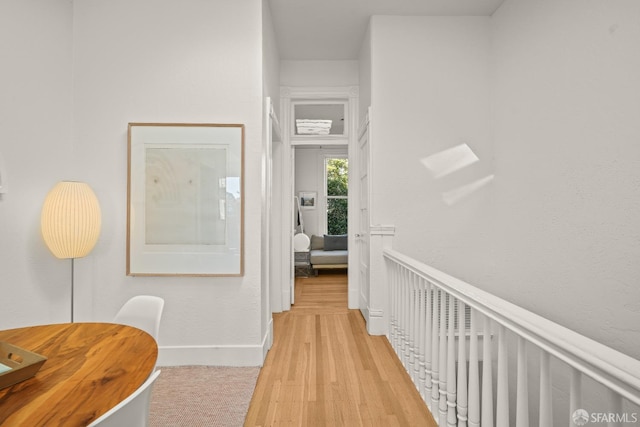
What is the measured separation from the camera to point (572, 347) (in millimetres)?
886

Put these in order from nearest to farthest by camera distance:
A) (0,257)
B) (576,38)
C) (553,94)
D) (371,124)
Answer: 1. (0,257)
2. (576,38)
3. (553,94)
4. (371,124)

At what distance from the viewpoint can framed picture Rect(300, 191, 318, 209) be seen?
26.5 ft

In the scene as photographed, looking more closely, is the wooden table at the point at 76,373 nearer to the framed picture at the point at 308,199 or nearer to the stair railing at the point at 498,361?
the stair railing at the point at 498,361

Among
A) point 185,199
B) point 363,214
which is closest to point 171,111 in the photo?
point 185,199

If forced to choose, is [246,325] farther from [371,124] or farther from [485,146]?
[485,146]

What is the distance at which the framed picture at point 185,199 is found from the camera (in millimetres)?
2625

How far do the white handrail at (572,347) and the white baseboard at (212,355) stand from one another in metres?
1.76

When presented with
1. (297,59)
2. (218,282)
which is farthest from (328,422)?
(297,59)

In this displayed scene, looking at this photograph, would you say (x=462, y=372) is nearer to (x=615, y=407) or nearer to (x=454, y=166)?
(x=615, y=407)

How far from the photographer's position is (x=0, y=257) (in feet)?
6.93

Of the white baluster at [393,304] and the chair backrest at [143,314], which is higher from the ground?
the chair backrest at [143,314]

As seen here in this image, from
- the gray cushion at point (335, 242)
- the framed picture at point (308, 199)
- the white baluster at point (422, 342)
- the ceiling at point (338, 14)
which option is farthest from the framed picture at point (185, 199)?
the framed picture at point (308, 199)

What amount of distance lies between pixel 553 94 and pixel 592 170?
0.68 meters

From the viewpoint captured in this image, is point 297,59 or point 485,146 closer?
point 485,146
